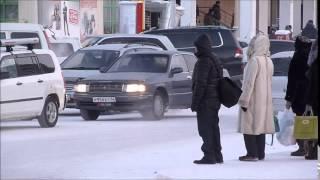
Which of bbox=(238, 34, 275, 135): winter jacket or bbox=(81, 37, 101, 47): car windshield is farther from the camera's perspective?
bbox=(81, 37, 101, 47): car windshield

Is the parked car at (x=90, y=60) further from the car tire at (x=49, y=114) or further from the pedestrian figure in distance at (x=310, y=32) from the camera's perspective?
the pedestrian figure in distance at (x=310, y=32)

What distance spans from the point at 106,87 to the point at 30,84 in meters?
2.43

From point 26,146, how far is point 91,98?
472 centimetres

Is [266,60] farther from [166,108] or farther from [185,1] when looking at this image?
[185,1]

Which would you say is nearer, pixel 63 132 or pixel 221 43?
pixel 63 132

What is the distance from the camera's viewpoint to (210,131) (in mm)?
12227

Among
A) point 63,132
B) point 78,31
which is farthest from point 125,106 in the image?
point 78,31

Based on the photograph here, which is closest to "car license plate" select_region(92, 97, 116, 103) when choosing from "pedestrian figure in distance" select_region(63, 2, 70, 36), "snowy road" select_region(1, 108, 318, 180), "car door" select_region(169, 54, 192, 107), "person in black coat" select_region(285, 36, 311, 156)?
"snowy road" select_region(1, 108, 318, 180)

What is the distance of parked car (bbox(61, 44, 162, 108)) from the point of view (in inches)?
841

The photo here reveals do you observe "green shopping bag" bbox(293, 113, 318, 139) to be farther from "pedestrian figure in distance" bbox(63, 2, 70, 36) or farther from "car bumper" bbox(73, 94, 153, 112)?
"pedestrian figure in distance" bbox(63, 2, 70, 36)

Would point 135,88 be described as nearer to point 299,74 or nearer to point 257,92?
point 257,92

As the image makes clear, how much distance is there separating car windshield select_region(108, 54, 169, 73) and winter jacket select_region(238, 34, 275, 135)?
8.00m

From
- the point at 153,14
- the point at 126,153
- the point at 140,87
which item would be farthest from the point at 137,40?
the point at 153,14

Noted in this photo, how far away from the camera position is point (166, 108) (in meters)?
20.3
